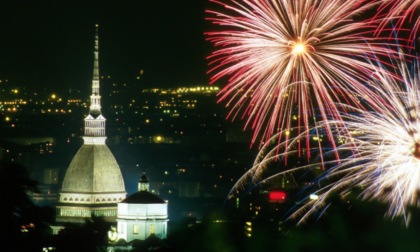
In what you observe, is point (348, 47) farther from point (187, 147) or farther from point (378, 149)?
point (187, 147)

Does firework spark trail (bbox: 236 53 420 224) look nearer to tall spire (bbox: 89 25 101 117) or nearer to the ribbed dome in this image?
the ribbed dome

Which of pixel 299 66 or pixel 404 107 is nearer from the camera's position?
Answer: pixel 404 107

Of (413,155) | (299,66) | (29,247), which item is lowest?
(29,247)

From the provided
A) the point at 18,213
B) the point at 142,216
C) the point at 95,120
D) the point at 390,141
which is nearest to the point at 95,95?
the point at 95,120

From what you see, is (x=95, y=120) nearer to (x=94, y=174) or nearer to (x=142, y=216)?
(x=94, y=174)

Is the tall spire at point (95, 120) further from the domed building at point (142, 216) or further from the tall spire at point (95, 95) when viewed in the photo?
the domed building at point (142, 216)

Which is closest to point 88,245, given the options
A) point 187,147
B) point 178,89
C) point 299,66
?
point 299,66

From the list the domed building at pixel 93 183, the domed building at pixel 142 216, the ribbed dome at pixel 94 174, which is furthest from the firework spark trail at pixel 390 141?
the ribbed dome at pixel 94 174
